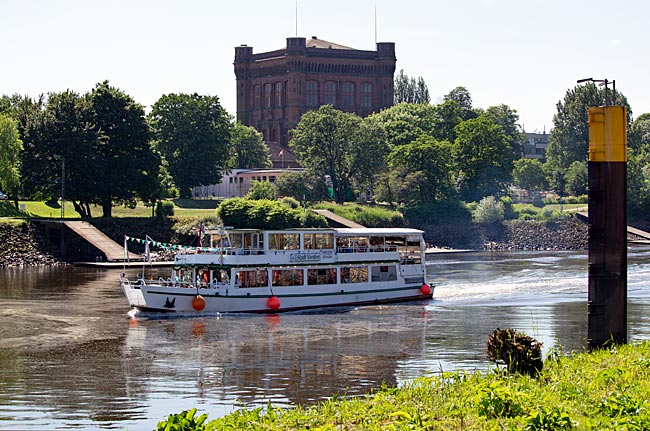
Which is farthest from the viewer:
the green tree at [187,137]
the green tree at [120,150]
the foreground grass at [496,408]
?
the green tree at [187,137]

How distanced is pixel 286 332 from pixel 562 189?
447 feet

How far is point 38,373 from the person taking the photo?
40.7 metres

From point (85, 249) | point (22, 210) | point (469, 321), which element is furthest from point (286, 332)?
point (22, 210)

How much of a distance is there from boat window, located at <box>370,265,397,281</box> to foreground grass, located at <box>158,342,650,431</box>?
41.7 metres

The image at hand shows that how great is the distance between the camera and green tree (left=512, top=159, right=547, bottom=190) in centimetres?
18538

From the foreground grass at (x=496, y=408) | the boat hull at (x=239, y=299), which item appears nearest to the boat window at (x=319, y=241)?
the boat hull at (x=239, y=299)

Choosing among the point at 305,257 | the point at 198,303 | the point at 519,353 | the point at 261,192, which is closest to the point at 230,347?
the point at 198,303

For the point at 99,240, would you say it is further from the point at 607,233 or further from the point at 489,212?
the point at 607,233

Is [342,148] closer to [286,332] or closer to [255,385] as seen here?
[286,332]

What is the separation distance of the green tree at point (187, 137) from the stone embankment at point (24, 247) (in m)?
35.7

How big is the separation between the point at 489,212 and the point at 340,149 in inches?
915

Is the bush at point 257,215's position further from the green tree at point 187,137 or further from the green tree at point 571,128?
the green tree at point 571,128

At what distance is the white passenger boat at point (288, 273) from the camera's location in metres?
61.4

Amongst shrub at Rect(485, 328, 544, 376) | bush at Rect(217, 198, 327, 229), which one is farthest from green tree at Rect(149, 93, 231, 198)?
shrub at Rect(485, 328, 544, 376)
